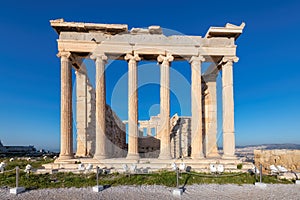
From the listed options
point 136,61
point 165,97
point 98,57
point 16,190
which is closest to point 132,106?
point 165,97

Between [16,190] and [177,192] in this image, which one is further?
[177,192]

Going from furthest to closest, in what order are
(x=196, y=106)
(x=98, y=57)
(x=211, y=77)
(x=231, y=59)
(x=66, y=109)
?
1. (x=211, y=77)
2. (x=231, y=59)
3. (x=196, y=106)
4. (x=98, y=57)
5. (x=66, y=109)

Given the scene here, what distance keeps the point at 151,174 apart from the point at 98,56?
960 cm

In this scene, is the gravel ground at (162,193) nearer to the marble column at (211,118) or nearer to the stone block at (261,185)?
the stone block at (261,185)

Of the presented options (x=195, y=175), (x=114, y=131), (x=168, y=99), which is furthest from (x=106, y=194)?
(x=114, y=131)

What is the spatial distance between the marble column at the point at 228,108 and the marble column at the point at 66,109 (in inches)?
468

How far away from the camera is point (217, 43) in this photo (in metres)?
20.0

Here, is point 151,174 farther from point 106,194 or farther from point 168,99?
point 168,99

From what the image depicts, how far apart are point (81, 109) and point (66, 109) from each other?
3645 mm

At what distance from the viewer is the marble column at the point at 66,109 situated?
60.1 feet

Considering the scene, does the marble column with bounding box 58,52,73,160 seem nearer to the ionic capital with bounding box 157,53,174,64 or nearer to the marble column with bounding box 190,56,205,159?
the ionic capital with bounding box 157,53,174,64

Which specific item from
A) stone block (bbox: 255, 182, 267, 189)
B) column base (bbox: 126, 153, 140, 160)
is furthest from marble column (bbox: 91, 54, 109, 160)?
stone block (bbox: 255, 182, 267, 189)

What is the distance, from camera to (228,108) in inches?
783

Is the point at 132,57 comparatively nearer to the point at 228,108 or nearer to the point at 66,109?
the point at 66,109
